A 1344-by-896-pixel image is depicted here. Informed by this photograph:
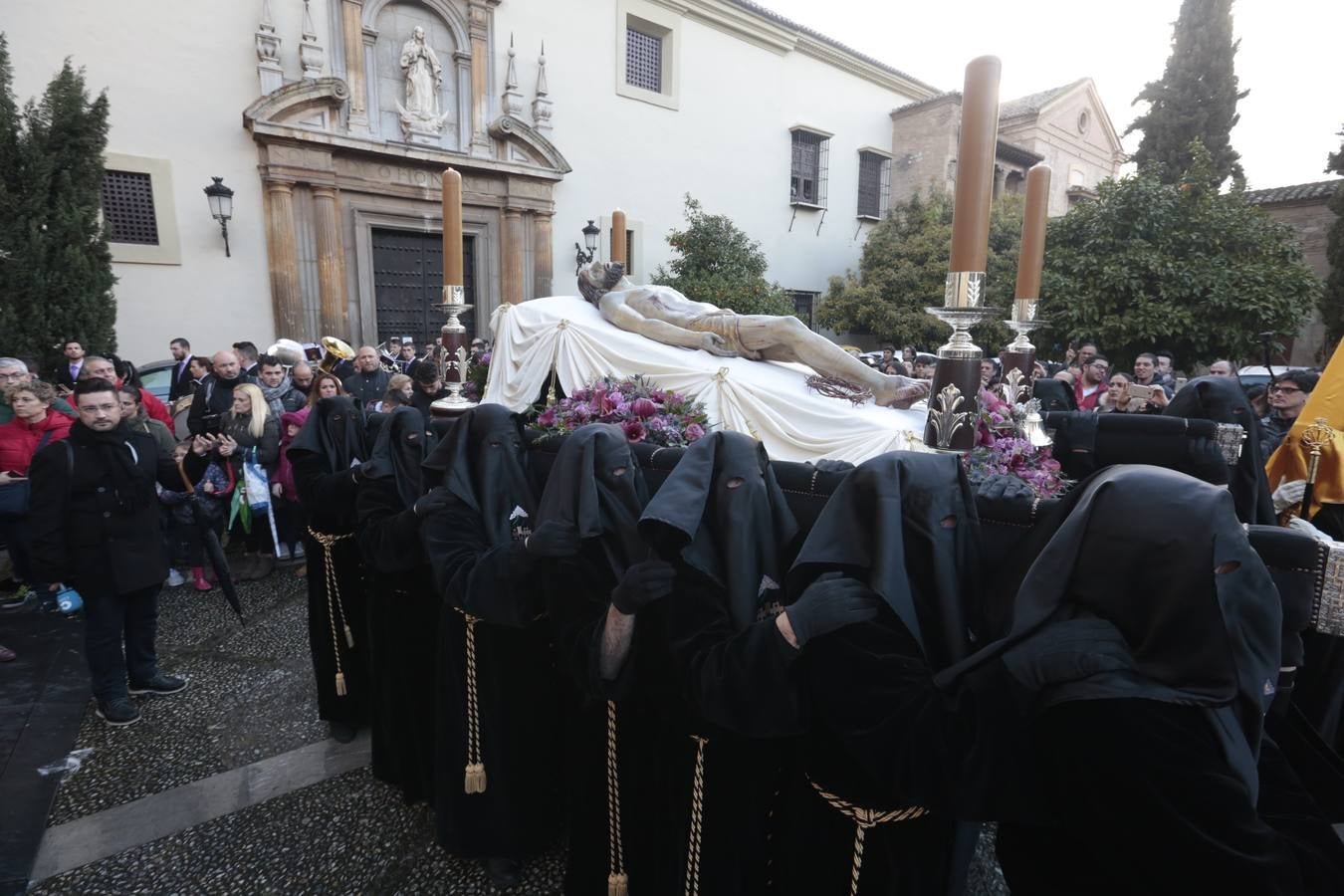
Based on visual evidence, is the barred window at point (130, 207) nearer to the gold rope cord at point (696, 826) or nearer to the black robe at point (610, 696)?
the black robe at point (610, 696)

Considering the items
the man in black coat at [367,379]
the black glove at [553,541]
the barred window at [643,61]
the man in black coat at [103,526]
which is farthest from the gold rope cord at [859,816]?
the barred window at [643,61]

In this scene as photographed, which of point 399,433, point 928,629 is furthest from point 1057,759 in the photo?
point 399,433

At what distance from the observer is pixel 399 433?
281 centimetres

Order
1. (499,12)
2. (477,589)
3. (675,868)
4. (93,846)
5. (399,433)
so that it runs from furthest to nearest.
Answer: (499,12), (399,433), (93,846), (477,589), (675,868)

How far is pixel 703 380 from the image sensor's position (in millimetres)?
4461

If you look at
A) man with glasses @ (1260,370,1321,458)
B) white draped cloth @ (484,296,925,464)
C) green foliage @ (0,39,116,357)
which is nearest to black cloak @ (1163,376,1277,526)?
white draped cloth @ (484,296,925,464)

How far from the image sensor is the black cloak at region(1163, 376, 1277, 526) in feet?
8.76

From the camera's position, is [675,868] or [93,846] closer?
[675,868]

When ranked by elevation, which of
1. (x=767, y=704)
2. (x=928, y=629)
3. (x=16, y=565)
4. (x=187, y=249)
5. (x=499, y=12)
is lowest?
(x=16, y=565)

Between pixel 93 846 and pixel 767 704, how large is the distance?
278cm

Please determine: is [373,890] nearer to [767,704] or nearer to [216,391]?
[767,704]

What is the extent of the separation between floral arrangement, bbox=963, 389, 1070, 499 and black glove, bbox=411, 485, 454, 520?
1.84 meters

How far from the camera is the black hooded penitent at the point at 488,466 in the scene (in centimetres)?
228

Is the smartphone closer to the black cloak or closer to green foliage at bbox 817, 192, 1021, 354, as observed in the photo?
the black cloak
